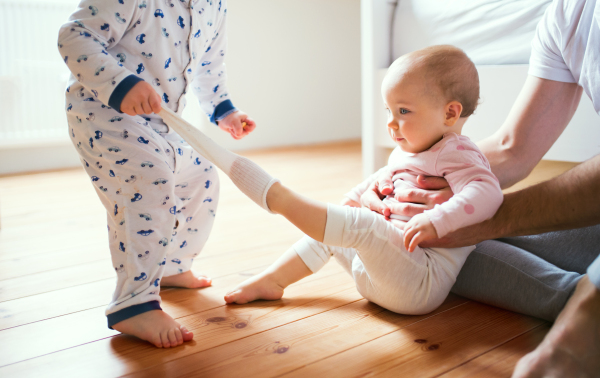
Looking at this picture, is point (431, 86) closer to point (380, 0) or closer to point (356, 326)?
point (356, 326)

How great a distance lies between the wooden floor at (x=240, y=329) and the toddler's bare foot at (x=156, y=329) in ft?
0.05

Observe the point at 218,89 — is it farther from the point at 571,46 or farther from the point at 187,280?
the point at 571,46

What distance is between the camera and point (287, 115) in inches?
139

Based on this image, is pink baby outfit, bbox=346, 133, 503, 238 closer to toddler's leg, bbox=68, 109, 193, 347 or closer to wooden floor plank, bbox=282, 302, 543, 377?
wooden floor plank, bbox=282, 302, 543, 377

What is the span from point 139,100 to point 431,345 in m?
0.60

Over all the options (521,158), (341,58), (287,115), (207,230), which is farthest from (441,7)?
(341,58)

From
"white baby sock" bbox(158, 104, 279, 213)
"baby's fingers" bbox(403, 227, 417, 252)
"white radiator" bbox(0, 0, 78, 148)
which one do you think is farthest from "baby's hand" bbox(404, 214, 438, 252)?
"white radiator" bbox(0, 0, 78, 148)

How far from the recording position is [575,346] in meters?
0.59

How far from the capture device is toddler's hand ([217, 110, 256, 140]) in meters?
1.10

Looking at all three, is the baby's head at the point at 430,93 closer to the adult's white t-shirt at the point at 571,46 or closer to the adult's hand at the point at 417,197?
the adult's hand at the point at 417,197

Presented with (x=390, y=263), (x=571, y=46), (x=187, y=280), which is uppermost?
(x=571, y=46)

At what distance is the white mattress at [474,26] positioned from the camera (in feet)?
4.58

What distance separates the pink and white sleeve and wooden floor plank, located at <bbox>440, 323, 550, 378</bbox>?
19 cm

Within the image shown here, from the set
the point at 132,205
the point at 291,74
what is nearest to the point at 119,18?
the point at 132,205
